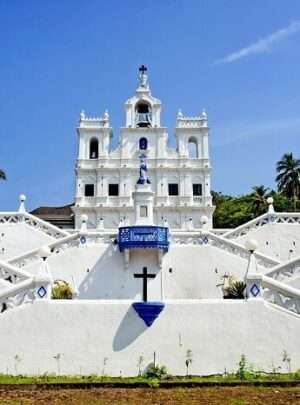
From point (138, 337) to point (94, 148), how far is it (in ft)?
99.7

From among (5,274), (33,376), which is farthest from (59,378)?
(5,274)

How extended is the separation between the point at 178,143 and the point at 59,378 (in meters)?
30.8

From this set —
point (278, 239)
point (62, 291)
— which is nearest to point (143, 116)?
point (278, 239)

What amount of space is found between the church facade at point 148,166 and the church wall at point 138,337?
81.1 ft

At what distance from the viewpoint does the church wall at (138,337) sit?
11.4 m

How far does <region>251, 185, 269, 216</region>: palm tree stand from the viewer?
42831 millimetres

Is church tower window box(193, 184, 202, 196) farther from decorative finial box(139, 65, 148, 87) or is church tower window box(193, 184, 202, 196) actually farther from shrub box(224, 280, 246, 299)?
shrub box(224, 280, 246, 299)

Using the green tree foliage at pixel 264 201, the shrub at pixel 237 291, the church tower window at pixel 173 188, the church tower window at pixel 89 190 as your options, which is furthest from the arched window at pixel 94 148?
the shrub at pixel 237 291

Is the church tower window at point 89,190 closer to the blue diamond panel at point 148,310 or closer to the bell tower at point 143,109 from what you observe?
the bell tower at point 143,109

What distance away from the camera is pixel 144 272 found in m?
13.0

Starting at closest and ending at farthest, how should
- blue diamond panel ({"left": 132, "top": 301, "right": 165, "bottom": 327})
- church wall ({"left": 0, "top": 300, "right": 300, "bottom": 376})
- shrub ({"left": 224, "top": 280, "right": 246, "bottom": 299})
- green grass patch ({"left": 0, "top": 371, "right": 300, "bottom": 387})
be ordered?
green grass patch ({"left": 0, "top": 371, "right": 300, "bottom": 387}) → church wall ({"left": 0, "top": 300, "right": 300, "bottom": 376}) → blue diamond panel ({"left": 132, "top": 301, "right": 165, "bottom": 327}) → shrub ({"left": 224, "top": 280, "right": 246, "bottom": 299})

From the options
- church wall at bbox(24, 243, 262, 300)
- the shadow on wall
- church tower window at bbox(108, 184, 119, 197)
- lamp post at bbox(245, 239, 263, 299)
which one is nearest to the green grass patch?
the shadow on wall

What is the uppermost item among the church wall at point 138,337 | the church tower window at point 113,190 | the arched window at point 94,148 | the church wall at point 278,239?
the arched window at point 94,148

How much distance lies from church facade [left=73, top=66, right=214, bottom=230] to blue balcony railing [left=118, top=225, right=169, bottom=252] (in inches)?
662
